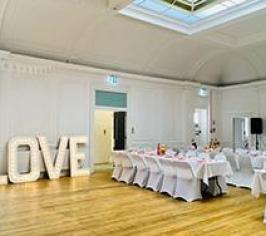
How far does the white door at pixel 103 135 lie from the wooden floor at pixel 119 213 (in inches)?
188

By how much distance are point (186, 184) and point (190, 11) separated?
4584 mm

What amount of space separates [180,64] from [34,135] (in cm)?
623

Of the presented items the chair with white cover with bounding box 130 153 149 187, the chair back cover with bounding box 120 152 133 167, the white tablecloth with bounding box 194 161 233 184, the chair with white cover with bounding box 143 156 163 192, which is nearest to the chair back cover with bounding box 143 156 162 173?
the chair with white cover with bounding box 143 156 163 192

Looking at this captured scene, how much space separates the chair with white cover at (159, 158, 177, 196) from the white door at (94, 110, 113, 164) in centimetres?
554

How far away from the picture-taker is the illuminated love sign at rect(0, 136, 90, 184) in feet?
25.6

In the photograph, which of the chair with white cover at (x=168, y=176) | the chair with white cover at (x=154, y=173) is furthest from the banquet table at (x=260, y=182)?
the chair with white cover at (x=154, y=173)

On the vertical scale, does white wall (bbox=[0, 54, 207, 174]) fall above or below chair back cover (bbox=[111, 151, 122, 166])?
A: above

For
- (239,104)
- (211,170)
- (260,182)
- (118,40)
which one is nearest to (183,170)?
(211,170)

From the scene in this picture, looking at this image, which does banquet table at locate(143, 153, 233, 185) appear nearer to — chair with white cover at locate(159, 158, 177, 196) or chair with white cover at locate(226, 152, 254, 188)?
chair with white cover at locate(159, 158, 177, 196)

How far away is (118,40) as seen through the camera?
9.10 meters

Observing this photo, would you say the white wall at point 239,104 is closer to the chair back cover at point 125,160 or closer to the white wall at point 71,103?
the white wall at point 71,103

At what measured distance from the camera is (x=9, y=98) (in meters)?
8.18

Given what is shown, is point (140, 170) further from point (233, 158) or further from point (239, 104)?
point (239, 104)

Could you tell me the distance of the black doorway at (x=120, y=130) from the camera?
1083 cm
